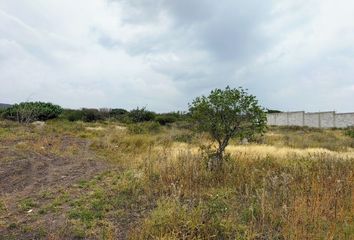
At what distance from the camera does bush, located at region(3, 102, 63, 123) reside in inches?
994

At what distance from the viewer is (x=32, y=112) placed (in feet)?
89.0

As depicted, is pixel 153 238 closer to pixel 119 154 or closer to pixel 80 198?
pixel 80 198

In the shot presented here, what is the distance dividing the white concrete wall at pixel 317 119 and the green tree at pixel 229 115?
32932mm

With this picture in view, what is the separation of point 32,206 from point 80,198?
711mm

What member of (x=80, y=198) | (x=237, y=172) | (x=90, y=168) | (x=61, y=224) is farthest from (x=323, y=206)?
(x=90, y=168)

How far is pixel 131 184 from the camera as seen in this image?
253 inches

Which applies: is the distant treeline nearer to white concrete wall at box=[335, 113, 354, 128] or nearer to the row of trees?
white concrete wall at box=[335, 113, 354, 128]

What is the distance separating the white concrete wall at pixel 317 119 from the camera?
133ft

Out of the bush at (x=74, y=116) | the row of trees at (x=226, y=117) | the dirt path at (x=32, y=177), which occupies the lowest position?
the dirt path at (x=32, y=177)

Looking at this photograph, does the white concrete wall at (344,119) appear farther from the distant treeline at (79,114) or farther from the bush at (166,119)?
the bush at (166,119)

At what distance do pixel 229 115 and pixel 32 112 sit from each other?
2229cm

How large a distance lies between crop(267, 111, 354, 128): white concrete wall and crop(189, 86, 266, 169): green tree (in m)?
32.9

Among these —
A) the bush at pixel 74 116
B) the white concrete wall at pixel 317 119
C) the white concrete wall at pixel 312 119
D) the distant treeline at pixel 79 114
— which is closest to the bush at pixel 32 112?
the distant treeline at pixel 79 114

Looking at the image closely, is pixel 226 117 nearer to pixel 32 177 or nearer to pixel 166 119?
pixel 32 177
